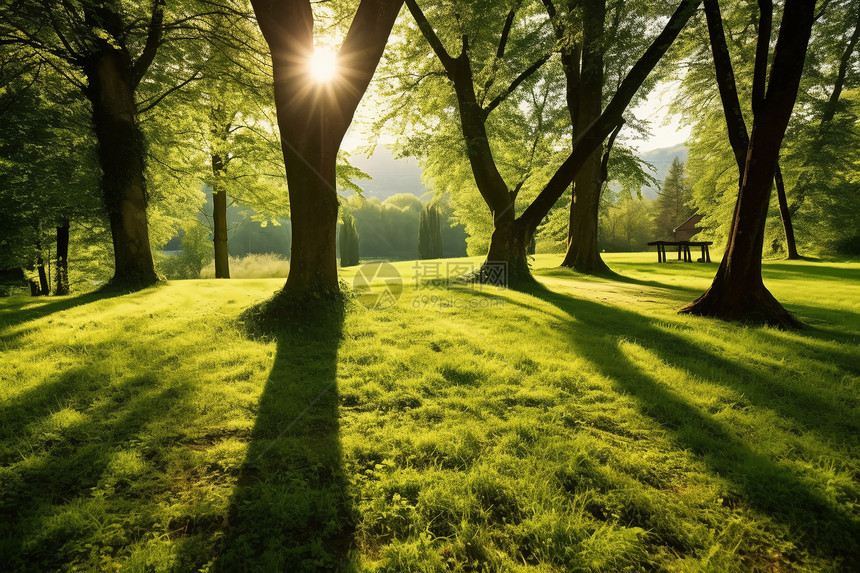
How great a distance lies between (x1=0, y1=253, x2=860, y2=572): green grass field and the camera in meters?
1.93

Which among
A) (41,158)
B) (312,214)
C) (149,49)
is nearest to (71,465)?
(312,214)

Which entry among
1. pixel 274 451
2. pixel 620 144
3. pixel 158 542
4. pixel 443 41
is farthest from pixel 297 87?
pixel 620 144

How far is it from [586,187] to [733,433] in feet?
46.4

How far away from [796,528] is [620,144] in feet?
66.6

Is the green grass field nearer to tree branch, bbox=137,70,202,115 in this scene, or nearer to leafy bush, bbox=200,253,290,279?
tree branch, bbox=137,70,202,115

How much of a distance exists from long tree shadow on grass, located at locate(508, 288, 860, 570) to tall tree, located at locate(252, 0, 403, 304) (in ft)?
16.3

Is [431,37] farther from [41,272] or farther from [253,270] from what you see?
[253,270]

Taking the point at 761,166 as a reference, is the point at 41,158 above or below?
above

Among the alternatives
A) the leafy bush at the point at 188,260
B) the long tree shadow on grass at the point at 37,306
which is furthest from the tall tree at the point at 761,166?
the leafy bush at the point at 188,260

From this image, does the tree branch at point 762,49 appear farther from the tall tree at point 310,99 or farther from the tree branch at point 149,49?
the tree branch at point 149,49

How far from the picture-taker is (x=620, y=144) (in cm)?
1820

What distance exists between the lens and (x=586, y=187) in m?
15.1

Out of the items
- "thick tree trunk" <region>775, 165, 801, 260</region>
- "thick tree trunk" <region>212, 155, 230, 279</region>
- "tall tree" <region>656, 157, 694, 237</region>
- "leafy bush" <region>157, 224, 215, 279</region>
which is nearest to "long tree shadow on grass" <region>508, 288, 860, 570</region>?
"thick tree trunk" <region>212, 155, 230, 279</region>

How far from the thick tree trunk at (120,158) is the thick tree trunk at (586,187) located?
48.2 feet
